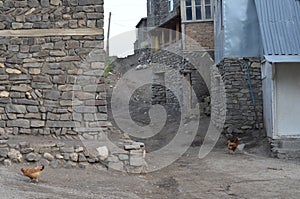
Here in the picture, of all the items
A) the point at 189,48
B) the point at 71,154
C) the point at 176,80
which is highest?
the point at 189,48

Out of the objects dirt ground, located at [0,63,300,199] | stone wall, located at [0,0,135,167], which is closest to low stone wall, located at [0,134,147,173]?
dirt ground, located at [0,63,300,199]

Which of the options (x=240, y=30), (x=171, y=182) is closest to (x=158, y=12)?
(x=240, y=30)

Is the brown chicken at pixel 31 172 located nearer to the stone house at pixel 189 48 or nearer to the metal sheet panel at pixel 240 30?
the metal sheet panel at pixel 240 30

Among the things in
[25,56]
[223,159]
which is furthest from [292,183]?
[25,56]

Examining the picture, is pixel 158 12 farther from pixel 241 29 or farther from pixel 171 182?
pixel 171 182

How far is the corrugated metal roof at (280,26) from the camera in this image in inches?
454

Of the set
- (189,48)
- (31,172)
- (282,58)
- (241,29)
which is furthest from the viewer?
(189,48)

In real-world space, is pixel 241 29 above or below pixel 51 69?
above

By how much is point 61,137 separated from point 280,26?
656 cm

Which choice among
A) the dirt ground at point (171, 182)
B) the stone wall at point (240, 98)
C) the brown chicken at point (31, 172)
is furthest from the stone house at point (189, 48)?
the brown chicken at point (31, 172)

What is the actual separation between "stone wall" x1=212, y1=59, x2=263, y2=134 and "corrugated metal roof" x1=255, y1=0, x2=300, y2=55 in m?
2.27

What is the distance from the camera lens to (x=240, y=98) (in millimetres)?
15039

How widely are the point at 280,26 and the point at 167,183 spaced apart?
237 inches

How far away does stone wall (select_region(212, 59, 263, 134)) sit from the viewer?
583 inches
